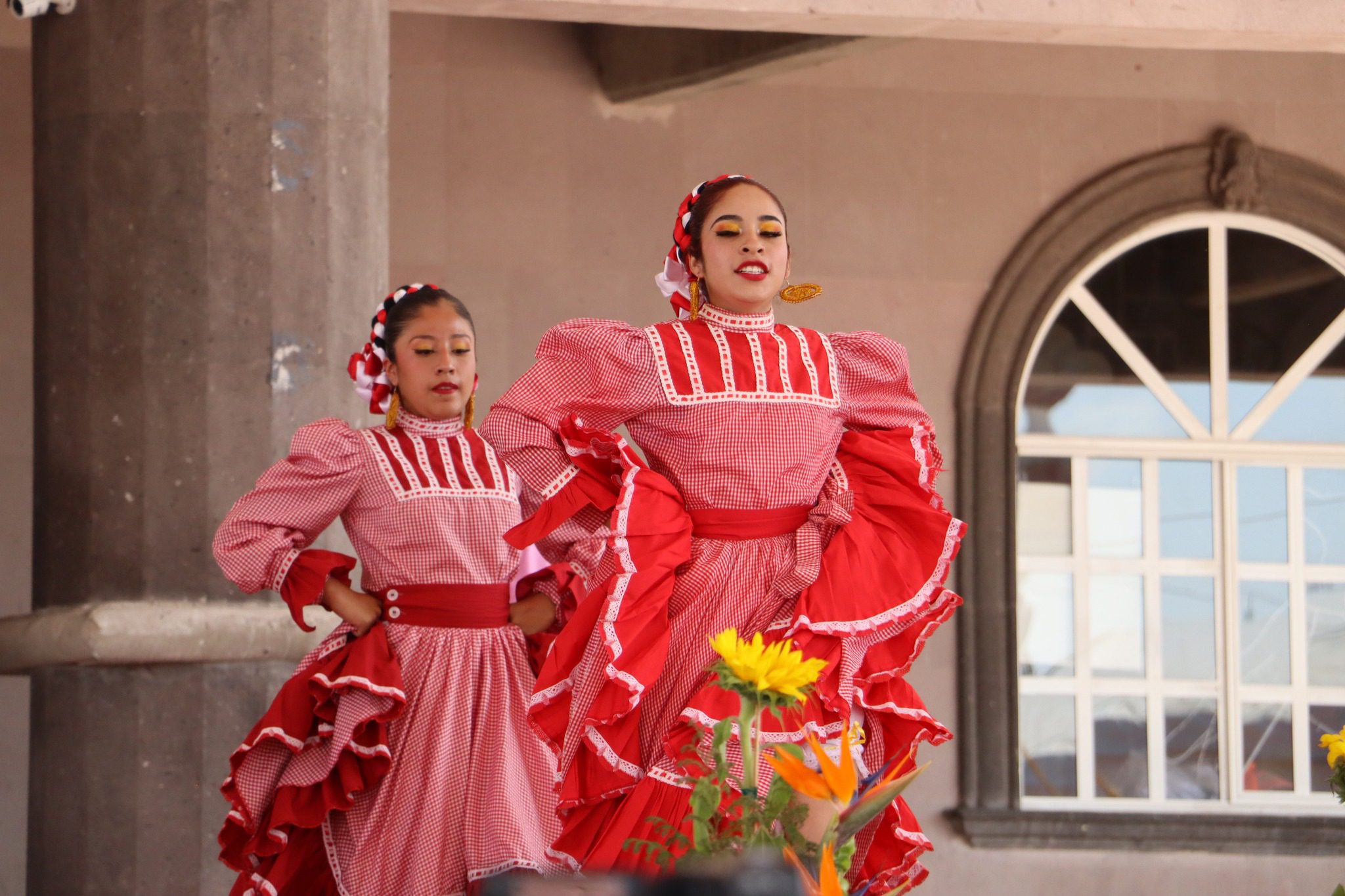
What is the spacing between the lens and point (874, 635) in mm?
3148

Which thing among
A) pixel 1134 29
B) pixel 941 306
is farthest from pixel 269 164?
pixel 941 306

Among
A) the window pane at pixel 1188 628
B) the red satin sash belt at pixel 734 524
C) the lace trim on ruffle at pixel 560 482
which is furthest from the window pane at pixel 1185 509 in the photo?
the lace trim on ruffle at pixel 560 482

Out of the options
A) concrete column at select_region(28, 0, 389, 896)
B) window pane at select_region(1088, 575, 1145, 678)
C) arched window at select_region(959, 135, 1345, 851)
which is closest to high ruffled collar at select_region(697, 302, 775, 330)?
concrete column at select_region(28, 0, 389, 896)

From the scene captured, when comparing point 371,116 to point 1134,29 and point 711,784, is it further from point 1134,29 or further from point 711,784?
point 711,784

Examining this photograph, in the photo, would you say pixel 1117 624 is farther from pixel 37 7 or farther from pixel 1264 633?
pixel 37 7

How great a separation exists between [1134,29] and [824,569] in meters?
2.80

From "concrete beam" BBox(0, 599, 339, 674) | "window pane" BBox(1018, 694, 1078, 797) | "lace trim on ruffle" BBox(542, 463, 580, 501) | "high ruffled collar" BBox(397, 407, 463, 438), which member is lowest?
"window pane" BBox(1018, 694, 1078, 797)

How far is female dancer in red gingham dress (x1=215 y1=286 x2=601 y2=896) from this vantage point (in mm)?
3623

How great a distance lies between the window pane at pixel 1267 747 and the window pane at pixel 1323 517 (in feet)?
1.96

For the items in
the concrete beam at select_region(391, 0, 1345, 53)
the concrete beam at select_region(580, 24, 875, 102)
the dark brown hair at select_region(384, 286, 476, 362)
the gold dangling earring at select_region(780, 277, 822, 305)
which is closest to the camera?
the gold dangling earring at select_region(780, 277, 822, 305)

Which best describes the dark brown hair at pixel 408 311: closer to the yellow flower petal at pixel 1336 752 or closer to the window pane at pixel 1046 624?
the yellow flower petal at pixel 1336 752

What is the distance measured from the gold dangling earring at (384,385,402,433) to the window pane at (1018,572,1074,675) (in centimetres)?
345

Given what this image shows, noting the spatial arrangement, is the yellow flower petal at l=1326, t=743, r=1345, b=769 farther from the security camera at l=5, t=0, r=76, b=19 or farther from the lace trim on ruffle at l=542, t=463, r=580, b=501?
the security camera at l=5, t=0, r=76, b=19

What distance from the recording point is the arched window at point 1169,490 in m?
6.86
